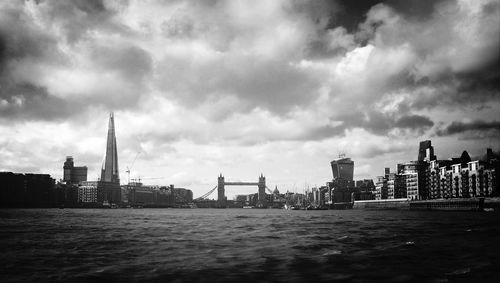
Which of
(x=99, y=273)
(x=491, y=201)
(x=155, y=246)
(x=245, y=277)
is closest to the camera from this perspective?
(x=245, y=277)

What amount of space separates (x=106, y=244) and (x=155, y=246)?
5.88 m

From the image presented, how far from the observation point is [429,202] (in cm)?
19938

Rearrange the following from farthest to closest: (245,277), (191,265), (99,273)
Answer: (191,265)
(99,273)
(245,277)

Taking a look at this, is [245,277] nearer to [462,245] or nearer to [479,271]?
[479,271]

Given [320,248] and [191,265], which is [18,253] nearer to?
[191,265]

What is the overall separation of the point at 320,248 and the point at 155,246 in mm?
16321

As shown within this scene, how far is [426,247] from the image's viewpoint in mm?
42125

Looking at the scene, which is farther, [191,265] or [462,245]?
[462,245]

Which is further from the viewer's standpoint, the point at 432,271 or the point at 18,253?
the point at 18,253

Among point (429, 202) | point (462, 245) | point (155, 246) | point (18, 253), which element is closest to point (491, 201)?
point (429, 202)

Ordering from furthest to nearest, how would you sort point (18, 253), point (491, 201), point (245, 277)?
point (491, 201)
point (18, 253)
point (245, 277)

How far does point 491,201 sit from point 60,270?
567ft

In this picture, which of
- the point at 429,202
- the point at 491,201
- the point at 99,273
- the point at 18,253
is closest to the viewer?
the point at 99,273

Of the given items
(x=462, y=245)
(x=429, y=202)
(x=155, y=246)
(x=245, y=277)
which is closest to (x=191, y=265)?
(x=245, y=277)
